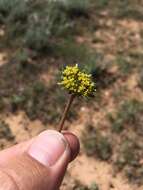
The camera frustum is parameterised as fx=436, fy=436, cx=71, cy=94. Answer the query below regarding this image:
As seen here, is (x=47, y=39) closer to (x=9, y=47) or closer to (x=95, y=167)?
(x=9, y=47)

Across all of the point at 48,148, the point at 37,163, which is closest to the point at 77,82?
the point at 48,148

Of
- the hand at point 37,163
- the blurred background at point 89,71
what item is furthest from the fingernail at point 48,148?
the blurred background at point 89,71

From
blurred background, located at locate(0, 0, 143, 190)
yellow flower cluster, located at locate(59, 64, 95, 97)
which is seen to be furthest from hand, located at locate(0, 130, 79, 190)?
blurred background, located at locate(0, 0, 143, 190)

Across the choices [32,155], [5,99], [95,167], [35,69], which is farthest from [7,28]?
[32,155]

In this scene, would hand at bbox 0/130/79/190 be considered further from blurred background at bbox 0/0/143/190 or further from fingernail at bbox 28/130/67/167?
blurred background at bbox 0/0/143/190

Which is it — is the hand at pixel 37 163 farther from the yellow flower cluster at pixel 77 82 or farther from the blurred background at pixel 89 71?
the blurred background at pixel 89 71
